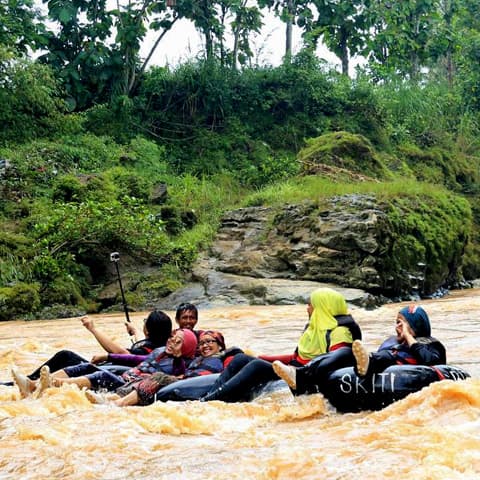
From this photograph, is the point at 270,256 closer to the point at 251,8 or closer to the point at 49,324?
the point at 49,324

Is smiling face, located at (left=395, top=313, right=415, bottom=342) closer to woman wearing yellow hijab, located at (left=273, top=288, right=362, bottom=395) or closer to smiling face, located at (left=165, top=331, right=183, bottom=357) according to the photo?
woman wearing yellow hijab, located at (left=273, top=288, right=362, bottom=395)

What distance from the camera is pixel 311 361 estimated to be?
5.05 m

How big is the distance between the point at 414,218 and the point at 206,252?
14.9 ft

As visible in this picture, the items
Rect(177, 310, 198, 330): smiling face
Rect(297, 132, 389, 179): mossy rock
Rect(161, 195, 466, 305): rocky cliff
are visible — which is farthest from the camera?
Rect(297, 132, 389, 179): mossy rock

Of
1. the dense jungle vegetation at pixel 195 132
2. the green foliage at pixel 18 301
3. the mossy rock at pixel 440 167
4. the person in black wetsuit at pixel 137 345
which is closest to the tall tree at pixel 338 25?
the dense jungle vegetation at pixel 195 132

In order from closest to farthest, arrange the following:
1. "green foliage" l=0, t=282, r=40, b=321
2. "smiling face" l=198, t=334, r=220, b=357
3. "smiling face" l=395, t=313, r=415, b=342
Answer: "smiling face" l=395, t=313, r=415, b=342
"smiling face" l=198, t=334, r=220, b=357
"green foliage" l=0, t=282, r=40, b=321

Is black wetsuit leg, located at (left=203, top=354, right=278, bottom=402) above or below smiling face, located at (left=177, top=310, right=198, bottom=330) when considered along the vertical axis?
below

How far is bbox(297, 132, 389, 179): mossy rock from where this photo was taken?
18.9m

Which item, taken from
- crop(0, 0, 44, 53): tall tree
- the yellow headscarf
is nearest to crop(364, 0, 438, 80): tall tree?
crop(0, 0, 44, 53): tall tree

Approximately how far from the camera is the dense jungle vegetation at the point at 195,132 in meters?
14.4

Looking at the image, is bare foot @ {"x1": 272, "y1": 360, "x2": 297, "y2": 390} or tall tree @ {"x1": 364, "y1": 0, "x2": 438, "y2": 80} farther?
tall tree @ {"x1": 364, "y1": 0, "x2": 438, "y2": 80}

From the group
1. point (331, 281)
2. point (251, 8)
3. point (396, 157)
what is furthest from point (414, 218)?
point (251, 8)

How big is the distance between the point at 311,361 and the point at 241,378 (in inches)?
19.8

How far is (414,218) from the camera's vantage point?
51.8 feet
